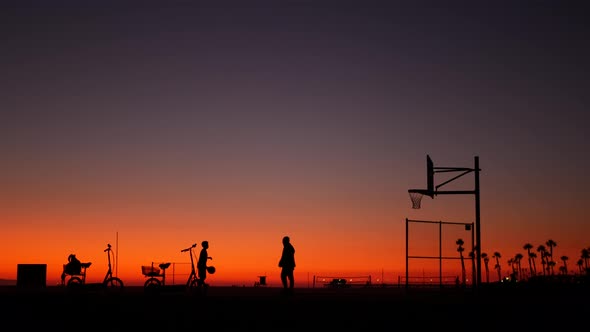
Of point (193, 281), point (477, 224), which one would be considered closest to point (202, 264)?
point (193, 281)

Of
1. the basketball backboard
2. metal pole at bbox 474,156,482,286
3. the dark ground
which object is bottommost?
the dark ground

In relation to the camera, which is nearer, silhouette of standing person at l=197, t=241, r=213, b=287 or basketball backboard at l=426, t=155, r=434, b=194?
silhouette of standing person at l=197, t=241, r=213, b=287

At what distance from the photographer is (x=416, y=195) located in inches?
1310

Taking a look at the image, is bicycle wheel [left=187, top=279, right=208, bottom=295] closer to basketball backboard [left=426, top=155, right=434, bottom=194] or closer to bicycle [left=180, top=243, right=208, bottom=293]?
bicycle [left=180, top=243, right=208, bottom=293]

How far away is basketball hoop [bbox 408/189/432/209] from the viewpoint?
32188 millimetres

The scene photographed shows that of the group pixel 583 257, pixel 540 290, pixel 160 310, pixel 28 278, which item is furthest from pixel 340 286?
pixel 583 257

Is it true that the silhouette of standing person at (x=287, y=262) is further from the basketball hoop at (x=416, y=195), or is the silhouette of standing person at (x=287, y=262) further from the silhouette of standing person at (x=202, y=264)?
the basketball hoop at (x=416, y=195)

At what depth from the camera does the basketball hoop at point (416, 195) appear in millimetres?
32188

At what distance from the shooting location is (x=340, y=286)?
50812 millimetres

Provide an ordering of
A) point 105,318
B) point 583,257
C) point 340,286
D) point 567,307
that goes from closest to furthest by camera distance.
Result: point 105,318, point 567,307, point 340,286, point 583,257

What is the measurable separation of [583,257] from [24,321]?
173007 mm

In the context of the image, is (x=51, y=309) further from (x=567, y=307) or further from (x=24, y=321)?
(x=567, y=307)

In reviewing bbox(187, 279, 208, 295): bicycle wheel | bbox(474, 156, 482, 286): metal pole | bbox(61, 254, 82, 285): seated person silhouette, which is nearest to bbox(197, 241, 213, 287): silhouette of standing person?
bbox(187, 279, 208, 295): bicycle wheel

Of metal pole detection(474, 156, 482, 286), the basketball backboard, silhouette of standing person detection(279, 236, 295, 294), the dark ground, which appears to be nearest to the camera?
the dark ground
